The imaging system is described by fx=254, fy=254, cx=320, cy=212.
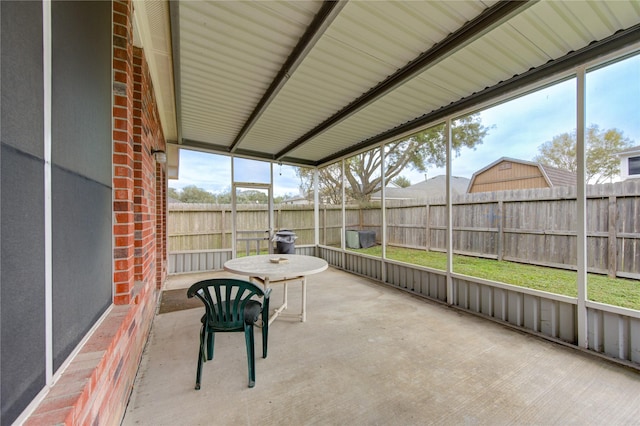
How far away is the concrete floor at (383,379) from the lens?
5.93 feet

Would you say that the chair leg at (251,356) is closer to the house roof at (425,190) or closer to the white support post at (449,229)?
the white support post at (449,229)

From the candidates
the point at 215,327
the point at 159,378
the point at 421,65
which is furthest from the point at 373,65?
the point at 159,378

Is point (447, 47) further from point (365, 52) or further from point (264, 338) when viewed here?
point (264, 338)

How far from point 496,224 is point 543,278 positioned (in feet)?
3.83

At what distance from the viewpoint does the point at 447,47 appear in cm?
250

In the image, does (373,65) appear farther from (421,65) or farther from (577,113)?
(577,113)

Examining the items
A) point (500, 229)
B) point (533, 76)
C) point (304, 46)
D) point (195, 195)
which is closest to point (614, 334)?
point (500, 229)

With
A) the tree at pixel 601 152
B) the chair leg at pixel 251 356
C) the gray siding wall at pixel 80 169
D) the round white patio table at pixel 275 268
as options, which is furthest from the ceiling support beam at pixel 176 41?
the tree at pixel 601 152

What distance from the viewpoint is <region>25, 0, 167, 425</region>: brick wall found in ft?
3.23

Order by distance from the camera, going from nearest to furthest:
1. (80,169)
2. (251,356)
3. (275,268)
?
(80,169) < (251,356) < (275,268)

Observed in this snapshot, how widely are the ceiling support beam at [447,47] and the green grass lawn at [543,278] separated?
310 cm

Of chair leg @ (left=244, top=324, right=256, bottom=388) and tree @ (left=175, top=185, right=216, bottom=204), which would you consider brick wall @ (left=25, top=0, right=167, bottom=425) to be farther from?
tree @ (left=175, top=185, right=216, bottom=204)

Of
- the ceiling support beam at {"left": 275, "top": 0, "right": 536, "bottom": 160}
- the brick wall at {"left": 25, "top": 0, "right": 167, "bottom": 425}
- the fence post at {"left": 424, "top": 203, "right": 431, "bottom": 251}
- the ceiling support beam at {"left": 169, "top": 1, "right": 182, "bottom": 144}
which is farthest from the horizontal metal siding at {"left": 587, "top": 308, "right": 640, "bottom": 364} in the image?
the ceiling support beam at {"left": 169, "top": 1, "right": 182, "bottom": 144}

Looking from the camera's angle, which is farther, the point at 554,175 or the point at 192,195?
the point at 192,195
